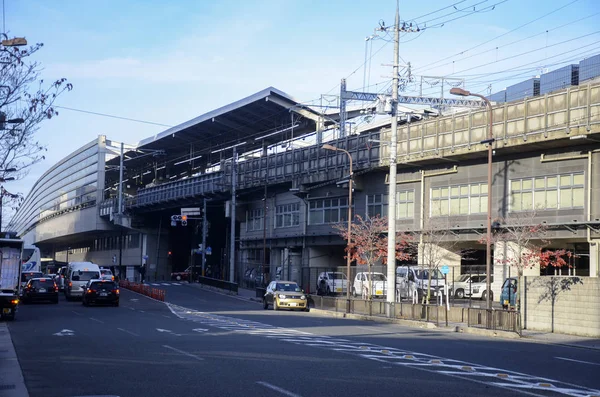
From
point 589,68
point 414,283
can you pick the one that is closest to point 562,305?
point 414,283

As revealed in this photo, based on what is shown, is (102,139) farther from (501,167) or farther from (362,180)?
(501,167)

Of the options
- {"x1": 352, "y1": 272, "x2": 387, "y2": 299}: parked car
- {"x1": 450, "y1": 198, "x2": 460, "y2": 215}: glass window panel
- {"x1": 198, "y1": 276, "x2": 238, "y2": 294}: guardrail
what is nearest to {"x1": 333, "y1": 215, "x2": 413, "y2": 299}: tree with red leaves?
{"x1": 352, "y1": 272, "x2": 387, "y2": 299}: parked car

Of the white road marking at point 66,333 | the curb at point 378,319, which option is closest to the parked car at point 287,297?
the curb at point 378,319

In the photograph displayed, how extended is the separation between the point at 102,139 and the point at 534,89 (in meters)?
63.8

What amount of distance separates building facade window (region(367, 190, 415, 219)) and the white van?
70.6 feet

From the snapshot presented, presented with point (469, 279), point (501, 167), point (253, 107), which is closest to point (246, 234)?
point (253, 107)

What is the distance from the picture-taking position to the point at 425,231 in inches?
1921

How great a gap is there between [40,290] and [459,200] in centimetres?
2821

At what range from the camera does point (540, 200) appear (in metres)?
43.2

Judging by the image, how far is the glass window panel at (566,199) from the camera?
4142cm

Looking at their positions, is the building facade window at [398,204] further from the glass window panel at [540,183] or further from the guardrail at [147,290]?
the guardrail at [147,290]

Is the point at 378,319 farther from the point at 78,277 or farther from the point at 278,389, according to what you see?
the point at 278,389

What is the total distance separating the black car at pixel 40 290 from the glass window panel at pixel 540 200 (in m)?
30.4

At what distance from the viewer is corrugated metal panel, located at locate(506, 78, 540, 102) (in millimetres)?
59938
